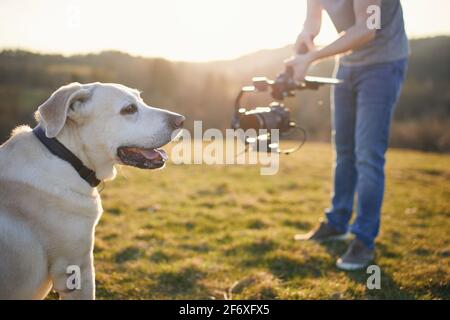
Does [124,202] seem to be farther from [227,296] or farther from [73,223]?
[73,223]

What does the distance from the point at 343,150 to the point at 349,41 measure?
1490 millimetres

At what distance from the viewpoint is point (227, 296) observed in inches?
147

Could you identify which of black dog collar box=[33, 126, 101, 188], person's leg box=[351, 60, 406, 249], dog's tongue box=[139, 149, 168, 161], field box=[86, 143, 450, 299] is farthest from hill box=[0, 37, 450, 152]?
black dog collar box=[33, 126, 101, 188]

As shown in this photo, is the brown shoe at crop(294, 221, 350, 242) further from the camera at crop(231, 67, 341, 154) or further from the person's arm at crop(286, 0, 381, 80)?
the person's arm at crop(286, 0, 381, 80)

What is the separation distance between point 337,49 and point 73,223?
112 inches

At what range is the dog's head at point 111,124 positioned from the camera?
3.04 m

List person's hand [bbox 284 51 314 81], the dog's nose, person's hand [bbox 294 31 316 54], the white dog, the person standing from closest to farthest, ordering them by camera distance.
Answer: the white dog < the dog's nose < person's hand [bbox 284 51 314 81] < the person standing < person's hand [bbox 294 31 316 54]

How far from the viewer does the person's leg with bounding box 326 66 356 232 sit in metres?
4.75

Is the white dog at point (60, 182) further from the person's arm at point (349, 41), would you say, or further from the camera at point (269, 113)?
the person's arm at point (349, 41)

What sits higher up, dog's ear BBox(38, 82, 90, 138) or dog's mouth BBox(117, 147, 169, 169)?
dog's ear BBox(38, 82, 90, 138)

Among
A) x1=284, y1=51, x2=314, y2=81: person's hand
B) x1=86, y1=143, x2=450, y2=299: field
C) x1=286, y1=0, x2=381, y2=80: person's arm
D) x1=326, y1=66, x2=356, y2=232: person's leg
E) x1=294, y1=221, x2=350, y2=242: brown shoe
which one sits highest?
x1=286, y1=0, x2=381, y2=80: person's arm

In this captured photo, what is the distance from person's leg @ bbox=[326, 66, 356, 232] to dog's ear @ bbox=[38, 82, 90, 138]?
9.61 feet

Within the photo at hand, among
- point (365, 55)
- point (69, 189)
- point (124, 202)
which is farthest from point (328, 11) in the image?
point (124, 202)

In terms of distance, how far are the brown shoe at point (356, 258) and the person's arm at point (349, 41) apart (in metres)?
1.90
